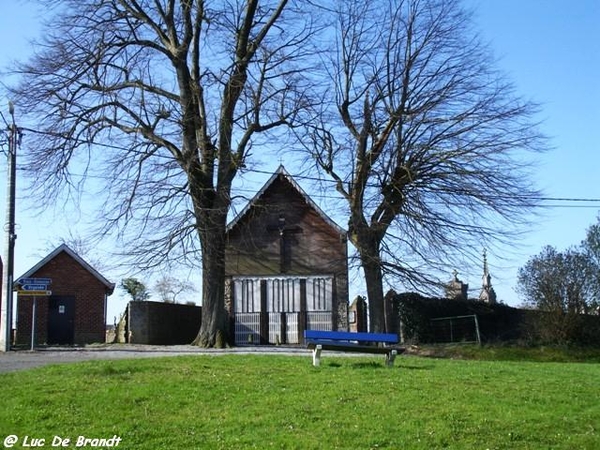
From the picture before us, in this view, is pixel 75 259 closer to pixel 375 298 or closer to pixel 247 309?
pixel 247 309

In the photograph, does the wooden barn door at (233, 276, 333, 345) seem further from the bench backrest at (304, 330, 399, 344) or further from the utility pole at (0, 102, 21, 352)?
the bench backrest at (304, 330, 399, 344)

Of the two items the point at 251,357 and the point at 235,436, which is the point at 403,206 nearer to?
the point at 251,357

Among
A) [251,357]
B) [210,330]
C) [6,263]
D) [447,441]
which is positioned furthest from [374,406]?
[6,263]

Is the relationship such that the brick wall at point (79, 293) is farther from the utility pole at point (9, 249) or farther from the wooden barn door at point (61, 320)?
the utility pole at point (9, 249)

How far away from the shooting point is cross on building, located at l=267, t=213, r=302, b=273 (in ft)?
112

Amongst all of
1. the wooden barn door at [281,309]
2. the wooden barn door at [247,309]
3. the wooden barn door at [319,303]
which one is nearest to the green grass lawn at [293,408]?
the wooden barn door at [319,303]

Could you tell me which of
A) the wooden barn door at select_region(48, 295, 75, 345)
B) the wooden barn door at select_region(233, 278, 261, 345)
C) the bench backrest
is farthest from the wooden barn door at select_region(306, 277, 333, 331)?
the bench backrest

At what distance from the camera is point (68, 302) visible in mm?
33594

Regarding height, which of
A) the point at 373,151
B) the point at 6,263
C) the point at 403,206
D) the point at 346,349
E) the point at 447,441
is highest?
the point at 373,151

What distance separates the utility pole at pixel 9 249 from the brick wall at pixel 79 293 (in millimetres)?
8294

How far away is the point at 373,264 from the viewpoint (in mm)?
28844

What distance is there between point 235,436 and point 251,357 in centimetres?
824

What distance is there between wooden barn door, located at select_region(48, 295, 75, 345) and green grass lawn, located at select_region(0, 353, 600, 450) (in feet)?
63.6

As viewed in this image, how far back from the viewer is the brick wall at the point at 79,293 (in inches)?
1308
